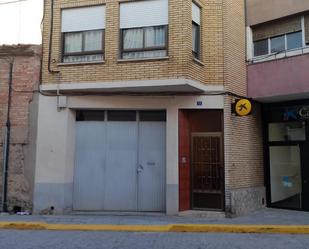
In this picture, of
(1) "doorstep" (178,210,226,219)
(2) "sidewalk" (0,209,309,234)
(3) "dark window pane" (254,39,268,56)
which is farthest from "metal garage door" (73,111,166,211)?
(3) "dark window pane" (254,39,268,56)

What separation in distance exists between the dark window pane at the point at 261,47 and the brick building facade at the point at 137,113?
1.20 m

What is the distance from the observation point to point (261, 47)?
41.5 feet

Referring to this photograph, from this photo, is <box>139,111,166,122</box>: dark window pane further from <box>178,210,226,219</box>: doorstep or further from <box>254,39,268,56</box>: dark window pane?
<box>254,39,268,56</box>: dark window pane

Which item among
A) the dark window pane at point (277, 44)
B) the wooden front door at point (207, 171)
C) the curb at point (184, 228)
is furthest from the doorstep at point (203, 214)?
the dark window pane at point (277, 44)

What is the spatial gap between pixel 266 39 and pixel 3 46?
8.06 m

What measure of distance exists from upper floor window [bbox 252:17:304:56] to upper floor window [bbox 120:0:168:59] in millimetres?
3468

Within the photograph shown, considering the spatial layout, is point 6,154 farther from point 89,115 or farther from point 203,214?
point 203,214

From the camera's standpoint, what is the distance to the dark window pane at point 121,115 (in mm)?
11898

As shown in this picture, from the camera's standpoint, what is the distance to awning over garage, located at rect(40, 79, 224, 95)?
34.7 ft

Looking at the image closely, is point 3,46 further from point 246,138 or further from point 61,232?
point 246,138

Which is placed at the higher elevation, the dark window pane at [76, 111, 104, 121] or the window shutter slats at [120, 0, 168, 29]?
the window shutter slats at [120, 0, 168, 29]

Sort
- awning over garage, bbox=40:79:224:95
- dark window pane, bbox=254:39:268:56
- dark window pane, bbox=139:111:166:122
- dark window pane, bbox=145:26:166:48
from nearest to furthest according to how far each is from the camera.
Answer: awning over garage, bbox=40:79:224:95 → dark window pane, bbox=145:26:166:48 → dark window pane, bbox=139:111:166:122 → dark window pane, bbox=254:39:268:56

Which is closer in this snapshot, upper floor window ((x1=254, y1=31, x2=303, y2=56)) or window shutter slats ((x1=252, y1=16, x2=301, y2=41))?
upper floor window ((x1=254, y1=31, x2=303, y2=56))

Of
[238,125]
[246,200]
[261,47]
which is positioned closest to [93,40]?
[238,125]
